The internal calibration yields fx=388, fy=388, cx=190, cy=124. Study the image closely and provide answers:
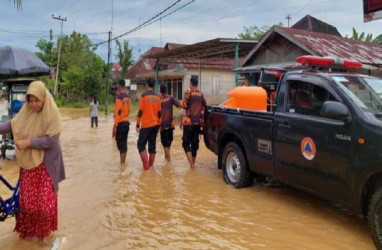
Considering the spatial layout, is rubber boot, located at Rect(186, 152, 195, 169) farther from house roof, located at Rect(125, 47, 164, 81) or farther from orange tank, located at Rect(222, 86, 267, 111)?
house roof, located at Rect(125, 47, 164, 81)

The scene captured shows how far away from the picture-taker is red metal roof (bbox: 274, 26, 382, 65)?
43.4 ft

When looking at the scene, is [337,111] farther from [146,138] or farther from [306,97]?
[146,138]

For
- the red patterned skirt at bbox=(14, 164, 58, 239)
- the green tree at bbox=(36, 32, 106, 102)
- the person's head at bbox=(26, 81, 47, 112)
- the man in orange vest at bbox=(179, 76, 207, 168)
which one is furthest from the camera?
the green tree at bbox=(36, 32, 106, 102)

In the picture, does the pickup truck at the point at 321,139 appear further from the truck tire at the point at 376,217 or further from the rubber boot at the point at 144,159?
the rubber boot at the point at 144,159

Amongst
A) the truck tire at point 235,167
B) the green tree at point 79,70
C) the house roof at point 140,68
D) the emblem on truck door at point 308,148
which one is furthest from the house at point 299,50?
the house roof at point 140,68

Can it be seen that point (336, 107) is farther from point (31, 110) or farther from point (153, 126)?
point (153, 126)

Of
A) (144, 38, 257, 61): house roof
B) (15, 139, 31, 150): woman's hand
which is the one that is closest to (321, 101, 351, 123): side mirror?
(15, 139, 31, 150): woman's hand

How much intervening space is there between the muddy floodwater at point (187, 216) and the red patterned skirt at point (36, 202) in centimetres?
22

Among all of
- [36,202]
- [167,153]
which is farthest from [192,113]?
[36,202]

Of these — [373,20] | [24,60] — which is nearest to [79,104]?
[24,60]

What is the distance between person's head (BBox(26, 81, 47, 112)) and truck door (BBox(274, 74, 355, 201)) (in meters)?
3.20

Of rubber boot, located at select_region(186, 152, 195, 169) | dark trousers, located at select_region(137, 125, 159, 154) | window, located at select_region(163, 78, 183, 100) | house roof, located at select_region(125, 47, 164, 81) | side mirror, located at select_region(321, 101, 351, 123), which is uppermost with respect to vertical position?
house roof, located at select_region(125, 47, 164, 81)

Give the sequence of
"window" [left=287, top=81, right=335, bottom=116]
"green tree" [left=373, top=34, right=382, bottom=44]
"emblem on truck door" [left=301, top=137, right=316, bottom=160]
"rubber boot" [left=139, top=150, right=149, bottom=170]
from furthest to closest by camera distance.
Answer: "green tree" [left=373, top=34, right=382, bottom=44] < "rubber boot" [left=139, top=150, right=149, bottom=170] < "window" [left=287, top=81, right=335, bottom=116] < "emblem on truck door" [left=301, top=137, right=316, bottom=160]

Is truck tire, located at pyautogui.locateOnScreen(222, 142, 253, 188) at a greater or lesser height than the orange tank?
lesser
